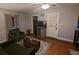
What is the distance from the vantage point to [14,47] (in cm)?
127

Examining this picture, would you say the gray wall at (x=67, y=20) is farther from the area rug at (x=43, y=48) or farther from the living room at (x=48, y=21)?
the area rug at (x=43, y=48)

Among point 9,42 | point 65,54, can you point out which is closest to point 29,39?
point 9,42

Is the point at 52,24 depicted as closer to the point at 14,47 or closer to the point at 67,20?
the point at 67,20

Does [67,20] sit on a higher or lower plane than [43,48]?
higher

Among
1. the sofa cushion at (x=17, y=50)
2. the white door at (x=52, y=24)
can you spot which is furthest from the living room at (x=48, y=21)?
the sofa cushion at (x=17, y=50)

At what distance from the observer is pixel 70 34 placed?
1.27 meters

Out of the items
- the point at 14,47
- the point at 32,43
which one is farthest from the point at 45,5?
the point at 14,47

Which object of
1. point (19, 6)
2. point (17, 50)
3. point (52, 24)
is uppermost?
point (19, 6)

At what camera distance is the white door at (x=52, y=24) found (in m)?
1.30

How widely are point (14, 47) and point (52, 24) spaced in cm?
69

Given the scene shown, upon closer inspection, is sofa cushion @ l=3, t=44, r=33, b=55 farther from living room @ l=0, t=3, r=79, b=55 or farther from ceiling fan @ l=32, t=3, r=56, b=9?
ceiling fan @ l=32, t=3, r=56, b=9

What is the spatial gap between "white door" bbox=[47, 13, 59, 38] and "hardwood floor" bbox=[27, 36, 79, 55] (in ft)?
0.29

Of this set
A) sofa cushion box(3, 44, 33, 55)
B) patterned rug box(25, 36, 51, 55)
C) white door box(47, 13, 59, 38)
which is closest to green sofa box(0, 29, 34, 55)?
sofa cushion box(3, 44, 33, 55)

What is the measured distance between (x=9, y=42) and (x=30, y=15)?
528 millimetres
